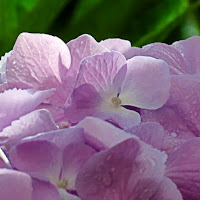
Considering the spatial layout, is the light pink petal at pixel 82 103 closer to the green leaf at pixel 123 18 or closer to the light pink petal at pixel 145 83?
the light pink petal at pixel 145 83

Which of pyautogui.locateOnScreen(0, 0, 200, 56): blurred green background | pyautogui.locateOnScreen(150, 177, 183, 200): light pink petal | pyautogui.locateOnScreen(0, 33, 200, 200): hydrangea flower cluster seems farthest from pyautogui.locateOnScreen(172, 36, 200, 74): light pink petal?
pyautogui.locateOnScreen(0, 0, 200, 56): blurred green background

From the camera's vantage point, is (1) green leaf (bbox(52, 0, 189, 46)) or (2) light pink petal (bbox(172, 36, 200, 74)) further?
(1) green leaf (bbox(52, 0, 189, 46))

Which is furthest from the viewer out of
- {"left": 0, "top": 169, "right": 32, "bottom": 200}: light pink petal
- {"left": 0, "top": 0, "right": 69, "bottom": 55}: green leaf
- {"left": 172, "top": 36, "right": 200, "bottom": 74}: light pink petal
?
{"left": 0, "top": 0, "right": 69, "bottom": 55}: green leaf

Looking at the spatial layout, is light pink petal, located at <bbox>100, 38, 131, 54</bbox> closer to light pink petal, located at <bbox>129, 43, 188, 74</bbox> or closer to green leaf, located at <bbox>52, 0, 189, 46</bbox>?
light pink petal, located at <bbox>129, 43, 188, 74</bbox>

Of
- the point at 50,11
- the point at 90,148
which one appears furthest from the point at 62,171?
the point at 50,11

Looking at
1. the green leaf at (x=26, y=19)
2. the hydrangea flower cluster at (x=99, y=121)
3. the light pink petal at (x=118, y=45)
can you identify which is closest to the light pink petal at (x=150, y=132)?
the hydrangea flower cluster at (x=99, y=121)

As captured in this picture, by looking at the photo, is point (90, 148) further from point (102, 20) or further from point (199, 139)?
point (102, 20)
